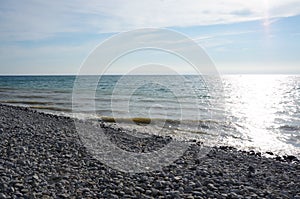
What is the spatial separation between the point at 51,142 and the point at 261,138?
433 inches

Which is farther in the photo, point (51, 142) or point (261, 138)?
point (261, 138)

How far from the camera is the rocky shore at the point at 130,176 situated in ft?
22.1

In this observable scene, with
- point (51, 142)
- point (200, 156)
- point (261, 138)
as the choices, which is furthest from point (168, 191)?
point (261, 138)

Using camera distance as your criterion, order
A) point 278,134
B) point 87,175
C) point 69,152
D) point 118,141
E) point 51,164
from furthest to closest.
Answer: point 278,134 → point 118,141 → point 69,152 → point 51,164 → point 87,175

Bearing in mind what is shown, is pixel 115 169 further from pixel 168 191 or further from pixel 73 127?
pixel 73 127

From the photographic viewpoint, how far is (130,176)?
7941mm

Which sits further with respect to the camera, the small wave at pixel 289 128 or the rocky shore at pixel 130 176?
the small wave at pixel 289 128

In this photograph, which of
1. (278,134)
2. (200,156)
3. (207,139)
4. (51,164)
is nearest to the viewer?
(51,164)

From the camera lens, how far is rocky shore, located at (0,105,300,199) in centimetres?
675

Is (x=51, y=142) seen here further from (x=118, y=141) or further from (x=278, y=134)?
(x=278, y=134)

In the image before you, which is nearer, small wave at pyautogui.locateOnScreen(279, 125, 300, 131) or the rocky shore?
the rocky shore

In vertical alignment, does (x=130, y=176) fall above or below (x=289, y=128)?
above

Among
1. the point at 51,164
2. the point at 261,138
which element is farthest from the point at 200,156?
the point at 261,138

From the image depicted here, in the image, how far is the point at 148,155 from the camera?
1062 centimetres
